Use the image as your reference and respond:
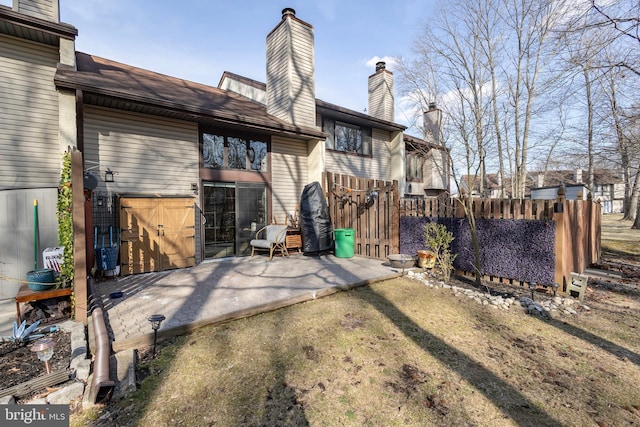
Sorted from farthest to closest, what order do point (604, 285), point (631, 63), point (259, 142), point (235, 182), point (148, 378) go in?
point (259, 142) < point (235, 182) < point (631, 63) < point (604, 285) < point (148, 378)

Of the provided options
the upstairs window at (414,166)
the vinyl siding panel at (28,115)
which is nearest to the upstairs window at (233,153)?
the vinyl siding panel at (28,115)

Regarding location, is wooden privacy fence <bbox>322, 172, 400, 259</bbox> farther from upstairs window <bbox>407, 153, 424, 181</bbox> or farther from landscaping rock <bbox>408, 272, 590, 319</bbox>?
upstairs window <bbox>407, 153, 424, 181</bbox>

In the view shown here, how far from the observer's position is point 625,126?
8125 millimetres

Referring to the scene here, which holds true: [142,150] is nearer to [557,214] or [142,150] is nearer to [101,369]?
[101,369]

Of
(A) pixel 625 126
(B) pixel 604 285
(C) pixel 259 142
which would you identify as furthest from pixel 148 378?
(A) pixel 625 126

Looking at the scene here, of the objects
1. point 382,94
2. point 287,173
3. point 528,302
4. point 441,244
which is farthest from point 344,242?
point 382,94

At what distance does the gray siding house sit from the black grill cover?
1062mm

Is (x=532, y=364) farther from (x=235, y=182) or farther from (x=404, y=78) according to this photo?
(x=404, y=78)

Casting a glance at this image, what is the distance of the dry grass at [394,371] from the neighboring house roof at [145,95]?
487cm

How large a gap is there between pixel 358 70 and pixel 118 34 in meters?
9.50

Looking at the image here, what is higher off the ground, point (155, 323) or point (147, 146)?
point (147, 146)

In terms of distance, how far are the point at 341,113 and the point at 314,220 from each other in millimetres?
4661

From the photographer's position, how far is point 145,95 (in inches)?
229

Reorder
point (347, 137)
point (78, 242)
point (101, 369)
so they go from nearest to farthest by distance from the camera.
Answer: point (101, 369) → point (78, 242) → point (347, 137)
